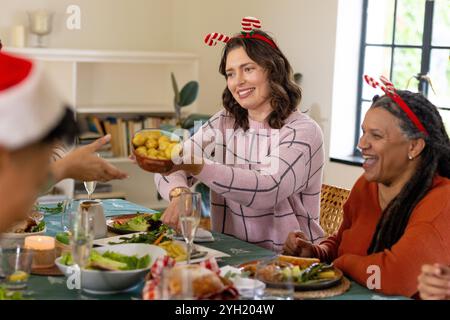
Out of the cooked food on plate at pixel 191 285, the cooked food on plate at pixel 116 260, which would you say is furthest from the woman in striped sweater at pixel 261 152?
the cooked food on plate at pixel 191 285

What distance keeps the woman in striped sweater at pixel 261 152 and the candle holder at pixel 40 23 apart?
8.75 ft

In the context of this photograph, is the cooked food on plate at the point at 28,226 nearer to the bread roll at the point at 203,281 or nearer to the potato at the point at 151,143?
the potato at the point at 151,143

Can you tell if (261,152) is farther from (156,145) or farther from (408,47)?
(408,47)

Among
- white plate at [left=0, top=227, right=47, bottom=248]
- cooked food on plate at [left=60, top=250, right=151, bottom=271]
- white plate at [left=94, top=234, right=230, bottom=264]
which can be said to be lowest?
white plate at [left=94, top=234, right=230, bottom=264]

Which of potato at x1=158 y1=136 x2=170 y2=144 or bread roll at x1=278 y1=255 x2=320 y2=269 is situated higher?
potato at x1=158 y1=136 x2=170 y2=144

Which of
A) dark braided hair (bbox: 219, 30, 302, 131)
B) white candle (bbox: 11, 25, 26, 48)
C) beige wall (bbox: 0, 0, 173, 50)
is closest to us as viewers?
dark braided hair (bbox: 219, 30, 302, 131)

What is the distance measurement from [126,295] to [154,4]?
172 inches

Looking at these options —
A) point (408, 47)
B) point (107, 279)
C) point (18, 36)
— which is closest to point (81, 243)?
point (107, 279)

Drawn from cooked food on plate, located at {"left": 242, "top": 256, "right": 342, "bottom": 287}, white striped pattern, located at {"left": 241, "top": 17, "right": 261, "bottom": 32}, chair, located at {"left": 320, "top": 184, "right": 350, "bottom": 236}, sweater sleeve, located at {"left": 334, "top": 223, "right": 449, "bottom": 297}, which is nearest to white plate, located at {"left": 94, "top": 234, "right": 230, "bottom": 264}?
cooked food on plate, located at {"left": 242, "top": 256, "right": 342, "bottom": 287}

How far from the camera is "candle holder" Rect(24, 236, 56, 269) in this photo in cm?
222

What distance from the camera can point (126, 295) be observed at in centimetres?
200

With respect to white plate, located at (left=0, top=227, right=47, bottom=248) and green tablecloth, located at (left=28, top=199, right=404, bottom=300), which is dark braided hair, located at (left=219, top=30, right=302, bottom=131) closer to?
green tablecloth, located at (left=28, top=199, right=404, bottom=300)

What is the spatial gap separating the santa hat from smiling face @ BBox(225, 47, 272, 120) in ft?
5.65
